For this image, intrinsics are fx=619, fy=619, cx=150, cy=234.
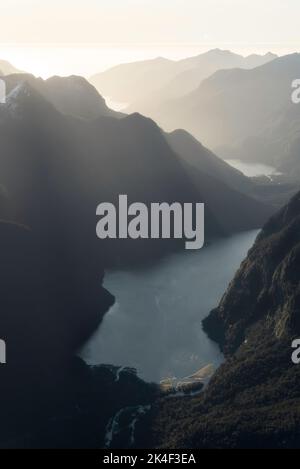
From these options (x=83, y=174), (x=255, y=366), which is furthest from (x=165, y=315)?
(x=83, y=174)

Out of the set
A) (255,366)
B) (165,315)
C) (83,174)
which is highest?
(83,174)

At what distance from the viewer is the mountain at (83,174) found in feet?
536

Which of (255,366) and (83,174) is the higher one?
(83,174)

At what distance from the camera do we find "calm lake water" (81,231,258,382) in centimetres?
11231

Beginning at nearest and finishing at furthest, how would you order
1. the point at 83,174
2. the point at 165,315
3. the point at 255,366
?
the point at 255,366
the point at 165,315
the point at 83,174

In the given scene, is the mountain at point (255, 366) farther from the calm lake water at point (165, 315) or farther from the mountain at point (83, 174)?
the mountain at point (83, 174)

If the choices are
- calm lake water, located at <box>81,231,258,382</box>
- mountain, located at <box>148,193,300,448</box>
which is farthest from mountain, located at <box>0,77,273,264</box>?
mountain, located at <box>148,193,300,448</box>

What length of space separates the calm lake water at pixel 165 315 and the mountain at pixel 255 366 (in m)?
5.98

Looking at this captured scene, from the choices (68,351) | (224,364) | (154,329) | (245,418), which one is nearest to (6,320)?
(68,351)

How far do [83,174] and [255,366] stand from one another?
315 feet

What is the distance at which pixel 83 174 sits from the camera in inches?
7106

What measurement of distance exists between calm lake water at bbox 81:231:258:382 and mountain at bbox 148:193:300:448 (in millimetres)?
5982

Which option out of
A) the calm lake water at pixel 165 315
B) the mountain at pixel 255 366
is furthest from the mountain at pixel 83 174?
the mountain at pixel 255 366

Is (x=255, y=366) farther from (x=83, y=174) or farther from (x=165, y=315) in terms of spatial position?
(x=83, y=174)
